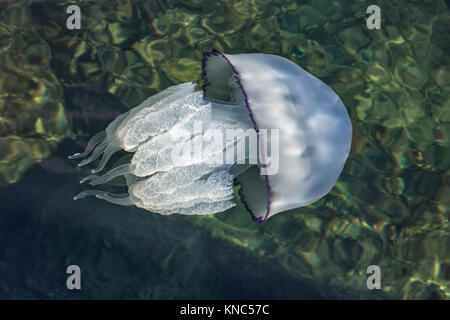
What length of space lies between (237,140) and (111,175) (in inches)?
40.1

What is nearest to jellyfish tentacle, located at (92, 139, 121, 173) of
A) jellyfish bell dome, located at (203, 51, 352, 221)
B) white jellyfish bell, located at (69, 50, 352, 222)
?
white jellyfish bell, located at (69, 50, 352, 222)

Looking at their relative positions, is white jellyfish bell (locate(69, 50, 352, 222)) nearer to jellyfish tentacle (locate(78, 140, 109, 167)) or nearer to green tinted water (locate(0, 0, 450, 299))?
jellyfish tentacle (locate(78, 140, 109, 167))

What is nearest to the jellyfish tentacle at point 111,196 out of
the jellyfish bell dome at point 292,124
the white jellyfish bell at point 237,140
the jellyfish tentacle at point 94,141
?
the white jellyfish bell at point 237,140

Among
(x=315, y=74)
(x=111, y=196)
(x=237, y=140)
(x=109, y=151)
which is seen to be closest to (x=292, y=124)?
(x=237, y=140)

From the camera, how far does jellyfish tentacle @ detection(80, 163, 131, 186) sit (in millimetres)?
2959

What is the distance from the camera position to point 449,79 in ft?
11.0

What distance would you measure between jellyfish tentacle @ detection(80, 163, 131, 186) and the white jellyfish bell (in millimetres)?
10

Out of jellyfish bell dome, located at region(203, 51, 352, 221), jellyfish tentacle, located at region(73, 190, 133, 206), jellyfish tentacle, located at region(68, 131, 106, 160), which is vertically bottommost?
jellyfish tentacle, located at region(73, 190, 133, 206)

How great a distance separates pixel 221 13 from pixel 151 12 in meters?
0.57

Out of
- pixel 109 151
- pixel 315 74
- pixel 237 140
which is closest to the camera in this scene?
pixel 237 140

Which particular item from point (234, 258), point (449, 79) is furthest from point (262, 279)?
point (449, 79)

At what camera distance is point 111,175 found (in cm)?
303

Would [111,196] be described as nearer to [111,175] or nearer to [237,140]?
[111,175]

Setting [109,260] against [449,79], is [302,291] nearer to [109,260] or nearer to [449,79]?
[109,260]
